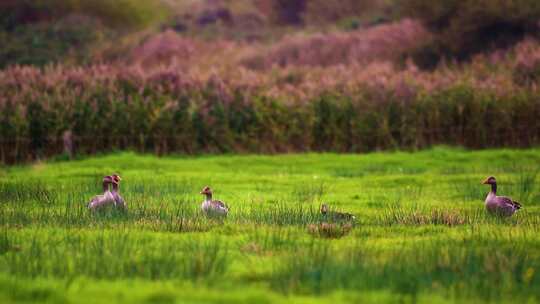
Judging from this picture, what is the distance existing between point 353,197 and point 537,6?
31.6 meters

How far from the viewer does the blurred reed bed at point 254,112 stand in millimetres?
29719

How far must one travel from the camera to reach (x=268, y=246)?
11695 millimetres

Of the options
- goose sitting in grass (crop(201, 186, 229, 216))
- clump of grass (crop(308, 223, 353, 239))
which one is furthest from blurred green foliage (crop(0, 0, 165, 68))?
clump of grass (crop(308, 223, 353, 239))

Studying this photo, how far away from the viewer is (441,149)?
29.9 m

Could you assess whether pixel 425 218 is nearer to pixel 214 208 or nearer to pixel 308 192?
pixel 214 208

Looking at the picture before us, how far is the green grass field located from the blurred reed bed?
28.7ft

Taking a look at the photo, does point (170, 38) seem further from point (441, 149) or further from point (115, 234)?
point (115, 234)

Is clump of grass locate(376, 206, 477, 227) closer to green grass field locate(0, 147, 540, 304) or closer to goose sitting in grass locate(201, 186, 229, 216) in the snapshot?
green grass field locate(0, 147, 540, 304)

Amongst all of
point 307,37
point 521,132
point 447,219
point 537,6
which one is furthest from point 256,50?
point 447,219

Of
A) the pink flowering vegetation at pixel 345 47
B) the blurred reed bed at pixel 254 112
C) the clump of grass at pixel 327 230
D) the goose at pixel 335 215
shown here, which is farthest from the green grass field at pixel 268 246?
the pink flowering vegetation at pixel 345 47

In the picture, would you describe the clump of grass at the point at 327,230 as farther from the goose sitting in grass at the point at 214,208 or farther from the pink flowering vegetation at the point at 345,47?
the pink flowering vegetation at the point at 345,47

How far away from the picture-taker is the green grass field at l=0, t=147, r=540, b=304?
917 cm

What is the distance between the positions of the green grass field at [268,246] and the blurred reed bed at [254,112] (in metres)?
8.75

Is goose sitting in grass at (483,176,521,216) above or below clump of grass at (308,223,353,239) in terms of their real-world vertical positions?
above
